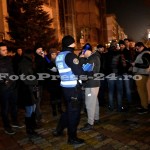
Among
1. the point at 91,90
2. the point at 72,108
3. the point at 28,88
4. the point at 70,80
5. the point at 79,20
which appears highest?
the point at 79,20

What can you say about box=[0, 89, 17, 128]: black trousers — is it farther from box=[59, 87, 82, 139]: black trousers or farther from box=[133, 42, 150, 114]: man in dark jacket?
box=[133, 42, 150, 114]: man in dark jacket

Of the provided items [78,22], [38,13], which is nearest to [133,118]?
[38,13]

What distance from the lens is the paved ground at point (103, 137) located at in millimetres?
5738

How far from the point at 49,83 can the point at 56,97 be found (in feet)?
1.57

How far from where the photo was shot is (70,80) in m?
5.75

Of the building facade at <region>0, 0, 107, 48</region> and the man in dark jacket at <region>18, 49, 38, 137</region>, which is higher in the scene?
the building facade at <region>0, 0, 107, 48</region>

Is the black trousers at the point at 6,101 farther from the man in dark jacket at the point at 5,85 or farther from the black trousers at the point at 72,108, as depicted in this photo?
the black trousers at the point at 72,108

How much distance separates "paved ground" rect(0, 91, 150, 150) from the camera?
574 centimetres

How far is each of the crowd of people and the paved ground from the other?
0.70 ft

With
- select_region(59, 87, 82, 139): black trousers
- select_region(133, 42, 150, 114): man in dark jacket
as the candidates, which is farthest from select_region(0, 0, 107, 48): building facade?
select_region(59, 87, 82, 139): black trousers

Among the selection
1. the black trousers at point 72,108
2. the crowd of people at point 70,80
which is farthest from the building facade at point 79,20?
the black trousers at point 72,108

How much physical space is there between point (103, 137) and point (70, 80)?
5.08ft

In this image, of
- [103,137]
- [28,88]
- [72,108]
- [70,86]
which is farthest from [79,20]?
[72,108]

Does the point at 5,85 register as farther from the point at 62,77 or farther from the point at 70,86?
the point at 70,86
